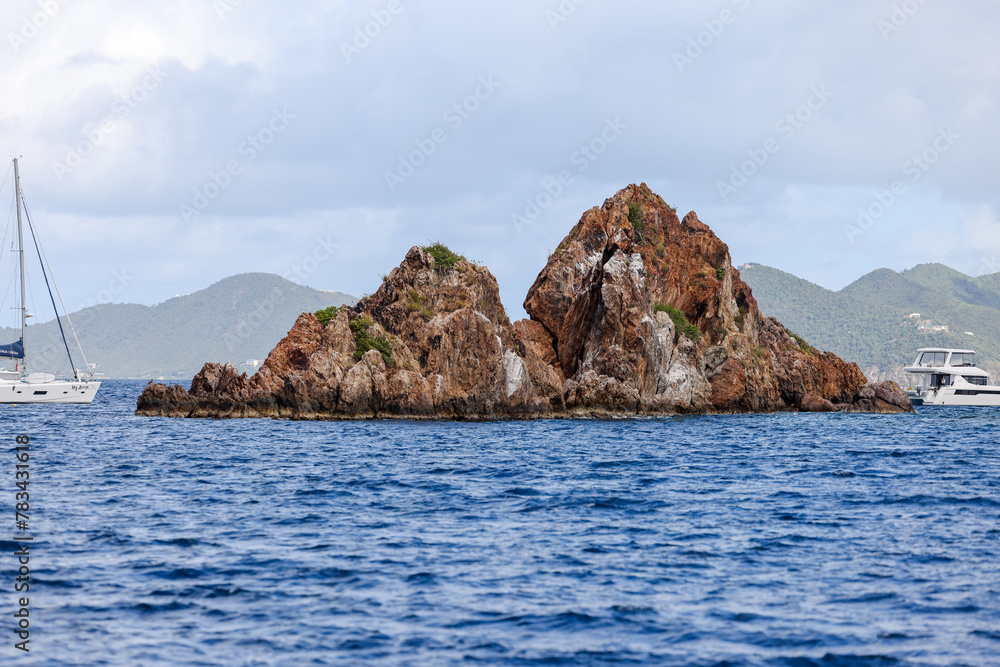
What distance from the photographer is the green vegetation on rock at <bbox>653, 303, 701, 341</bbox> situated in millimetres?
88812

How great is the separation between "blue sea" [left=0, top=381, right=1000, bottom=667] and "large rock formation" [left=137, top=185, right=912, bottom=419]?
26.8 metres

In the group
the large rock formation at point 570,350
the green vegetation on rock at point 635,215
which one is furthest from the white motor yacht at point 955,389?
the green vegetation on rock at point 635,215

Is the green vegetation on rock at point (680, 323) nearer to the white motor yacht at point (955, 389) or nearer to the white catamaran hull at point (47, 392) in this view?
the white motor yacht at point (955, 389)

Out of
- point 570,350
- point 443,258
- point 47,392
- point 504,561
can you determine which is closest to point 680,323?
point 570,350

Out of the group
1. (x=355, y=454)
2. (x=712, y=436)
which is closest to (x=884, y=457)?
(x=712, y=436)

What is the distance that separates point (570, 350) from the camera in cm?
8606

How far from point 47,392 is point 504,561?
320 feet

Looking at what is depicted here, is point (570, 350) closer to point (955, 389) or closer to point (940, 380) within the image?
point (955, 389)

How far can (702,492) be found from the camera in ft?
110

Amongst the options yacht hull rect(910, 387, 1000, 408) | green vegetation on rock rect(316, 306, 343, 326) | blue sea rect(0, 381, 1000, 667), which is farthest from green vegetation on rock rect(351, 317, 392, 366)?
yacht hull rect(910, 387, 1000, 408)

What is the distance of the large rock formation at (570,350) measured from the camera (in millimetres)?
71000

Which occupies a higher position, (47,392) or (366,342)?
(366,342)

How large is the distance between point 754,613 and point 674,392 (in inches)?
A: 2722

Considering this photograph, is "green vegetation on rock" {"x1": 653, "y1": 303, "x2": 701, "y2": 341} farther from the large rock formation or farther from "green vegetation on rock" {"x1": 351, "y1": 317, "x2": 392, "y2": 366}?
"green vegetation on rock" {"x1": 351, "y1": 317, "x2": 392, "y2": 366}
